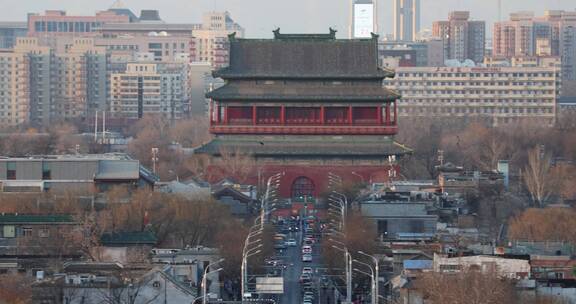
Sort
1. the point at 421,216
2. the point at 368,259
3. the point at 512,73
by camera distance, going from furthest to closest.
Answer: the point at 512,73 → the point at 421,216 → the point at 368,259

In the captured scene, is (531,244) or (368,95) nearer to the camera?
(531,244)

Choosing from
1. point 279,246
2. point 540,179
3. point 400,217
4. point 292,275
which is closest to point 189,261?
point 292,275

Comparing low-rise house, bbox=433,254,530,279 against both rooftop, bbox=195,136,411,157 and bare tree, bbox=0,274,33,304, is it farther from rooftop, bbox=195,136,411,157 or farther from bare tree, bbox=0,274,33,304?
rooftop, bbox=195,136,411,157

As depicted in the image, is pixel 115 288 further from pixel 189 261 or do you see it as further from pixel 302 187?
pixel 302 187

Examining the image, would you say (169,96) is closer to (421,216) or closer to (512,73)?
(512,73)

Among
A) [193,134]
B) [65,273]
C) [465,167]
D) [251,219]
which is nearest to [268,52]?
[465,167]

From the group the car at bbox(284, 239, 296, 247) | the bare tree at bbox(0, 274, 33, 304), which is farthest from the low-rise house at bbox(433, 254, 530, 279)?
the car at bbox(284, 239, 296, 247)

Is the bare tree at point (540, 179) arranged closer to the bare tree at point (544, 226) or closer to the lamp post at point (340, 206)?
the lamp post at point (340, 206)

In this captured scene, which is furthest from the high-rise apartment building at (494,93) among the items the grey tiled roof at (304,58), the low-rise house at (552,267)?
the low-rise house at (552,267)
